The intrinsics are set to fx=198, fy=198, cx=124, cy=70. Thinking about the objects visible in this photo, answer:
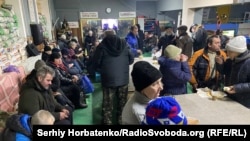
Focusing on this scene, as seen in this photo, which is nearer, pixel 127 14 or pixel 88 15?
pixel 88 15

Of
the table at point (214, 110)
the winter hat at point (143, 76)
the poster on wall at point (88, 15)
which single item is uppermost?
the poster on wall at point (88, 15)

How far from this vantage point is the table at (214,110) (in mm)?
1715

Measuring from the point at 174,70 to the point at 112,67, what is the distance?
846 mm

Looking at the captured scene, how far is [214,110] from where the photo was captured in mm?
1897

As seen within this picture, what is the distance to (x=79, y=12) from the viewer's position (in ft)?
32.2

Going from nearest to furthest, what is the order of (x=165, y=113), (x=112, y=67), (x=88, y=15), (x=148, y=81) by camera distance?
1. (x=165, y=113)
2. (x=148, y=81)
3. (x=112, y=67)
4. (x=88, y=15)

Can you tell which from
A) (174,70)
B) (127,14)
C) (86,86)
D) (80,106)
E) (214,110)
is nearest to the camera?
(214,110)

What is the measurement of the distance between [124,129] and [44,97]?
1.41m

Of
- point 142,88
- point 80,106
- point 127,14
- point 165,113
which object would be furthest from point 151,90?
point 127,14

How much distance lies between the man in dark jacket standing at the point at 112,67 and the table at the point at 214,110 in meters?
0.89

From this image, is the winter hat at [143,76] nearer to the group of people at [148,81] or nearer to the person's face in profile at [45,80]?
the group of people at [148,81]

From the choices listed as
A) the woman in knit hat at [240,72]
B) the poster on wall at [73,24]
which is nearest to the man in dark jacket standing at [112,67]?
the woman in knit hat at [240,72]

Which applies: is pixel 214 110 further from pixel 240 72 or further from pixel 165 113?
pixel 165 113

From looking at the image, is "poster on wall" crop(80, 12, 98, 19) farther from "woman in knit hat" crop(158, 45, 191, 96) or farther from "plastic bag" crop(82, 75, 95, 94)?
"woman in knit hat" crop(158, 45, 191, 96)
